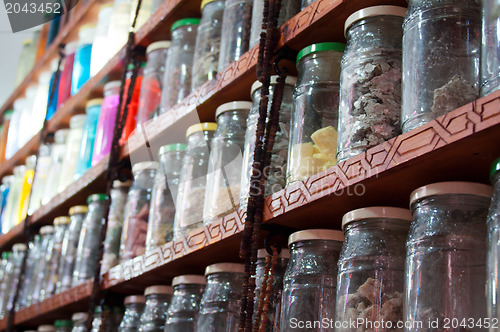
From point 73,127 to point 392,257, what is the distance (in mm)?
1244

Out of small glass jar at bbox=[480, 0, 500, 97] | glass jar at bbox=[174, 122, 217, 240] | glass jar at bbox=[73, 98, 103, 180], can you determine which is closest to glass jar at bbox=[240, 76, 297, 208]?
glass jar at bbox=[174, 122, 217, 240]

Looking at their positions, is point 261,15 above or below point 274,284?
above

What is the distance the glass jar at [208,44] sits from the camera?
49.8 inches

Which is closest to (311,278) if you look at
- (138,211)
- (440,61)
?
(440,61)

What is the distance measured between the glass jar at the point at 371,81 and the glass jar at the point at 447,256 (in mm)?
104

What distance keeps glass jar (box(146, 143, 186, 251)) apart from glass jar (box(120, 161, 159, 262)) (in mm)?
61

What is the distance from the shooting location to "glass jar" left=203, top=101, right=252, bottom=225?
1.07m

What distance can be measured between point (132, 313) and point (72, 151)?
0.61 metres

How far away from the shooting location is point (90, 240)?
153cm

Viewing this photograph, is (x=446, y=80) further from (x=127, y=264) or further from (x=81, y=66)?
(x=81, y=66)

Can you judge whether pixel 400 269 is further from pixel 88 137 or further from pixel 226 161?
pixel 88 137

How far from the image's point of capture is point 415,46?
2.55 ft

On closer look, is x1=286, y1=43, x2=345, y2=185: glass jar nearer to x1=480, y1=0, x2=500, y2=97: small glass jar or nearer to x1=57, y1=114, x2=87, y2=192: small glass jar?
x1=480, y1=0, x2=500, y2=97: small glass jar

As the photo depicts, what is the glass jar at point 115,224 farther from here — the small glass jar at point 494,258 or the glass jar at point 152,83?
the small glass jar at point 494,258
